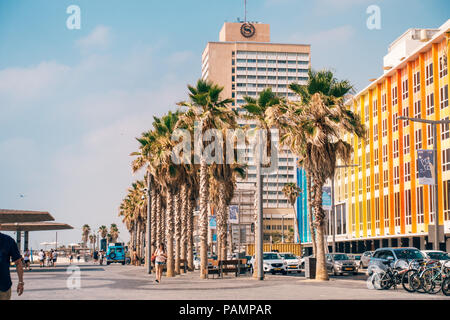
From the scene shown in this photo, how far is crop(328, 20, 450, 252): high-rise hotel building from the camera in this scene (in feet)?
176

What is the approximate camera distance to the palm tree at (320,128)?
2853 centimetres

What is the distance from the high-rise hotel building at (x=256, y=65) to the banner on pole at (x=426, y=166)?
15071 cm

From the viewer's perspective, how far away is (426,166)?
26.7 meters

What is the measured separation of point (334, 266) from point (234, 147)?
31.2 feet

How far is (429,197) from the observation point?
5534 centimetres

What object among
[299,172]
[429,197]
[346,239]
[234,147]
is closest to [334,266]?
[234,147]

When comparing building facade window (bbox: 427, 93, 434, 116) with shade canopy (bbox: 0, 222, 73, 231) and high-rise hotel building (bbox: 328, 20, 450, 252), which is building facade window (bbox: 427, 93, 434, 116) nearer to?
high-rise hotel building (bbox: 328, 20, 450, 252)

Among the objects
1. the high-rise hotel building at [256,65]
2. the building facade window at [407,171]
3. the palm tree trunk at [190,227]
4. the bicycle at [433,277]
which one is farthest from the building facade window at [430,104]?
the high-rise hotel building at [256,65]

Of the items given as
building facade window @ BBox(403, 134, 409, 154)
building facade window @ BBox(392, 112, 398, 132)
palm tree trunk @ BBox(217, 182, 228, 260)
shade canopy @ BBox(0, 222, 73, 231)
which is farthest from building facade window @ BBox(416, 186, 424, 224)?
Result: shade canopy @ BBox(0, 222, 73, 231)

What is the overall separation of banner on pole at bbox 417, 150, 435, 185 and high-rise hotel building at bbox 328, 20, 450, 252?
2219cm

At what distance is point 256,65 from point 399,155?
123 metres

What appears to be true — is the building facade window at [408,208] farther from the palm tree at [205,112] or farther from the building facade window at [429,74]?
the palm tree at [205,112]

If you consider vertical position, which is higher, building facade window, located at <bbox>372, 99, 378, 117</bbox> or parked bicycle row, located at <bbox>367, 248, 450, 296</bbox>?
building facade window, located at <bbox>372, 99, 378, 117</bbox>
